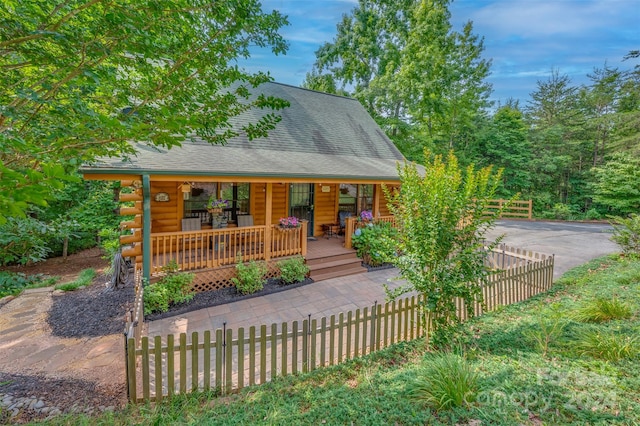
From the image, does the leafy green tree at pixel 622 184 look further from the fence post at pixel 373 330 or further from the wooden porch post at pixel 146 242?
the wooden porch post at pixel 146 242

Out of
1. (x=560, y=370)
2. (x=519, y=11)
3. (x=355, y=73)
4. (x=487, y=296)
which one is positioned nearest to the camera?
(x=560, y=370)

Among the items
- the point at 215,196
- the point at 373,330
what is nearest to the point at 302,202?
the point at 215,196

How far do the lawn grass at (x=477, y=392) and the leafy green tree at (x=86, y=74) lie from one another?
106 inches

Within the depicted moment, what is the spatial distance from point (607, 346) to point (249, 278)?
628 cm

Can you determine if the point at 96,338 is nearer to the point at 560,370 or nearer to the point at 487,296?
the point at 560,370

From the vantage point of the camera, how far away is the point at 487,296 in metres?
5.84

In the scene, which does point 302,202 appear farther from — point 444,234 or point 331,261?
point 444,234

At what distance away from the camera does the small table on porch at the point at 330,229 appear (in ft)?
36.9

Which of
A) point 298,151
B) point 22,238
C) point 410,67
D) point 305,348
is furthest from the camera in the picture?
point 410,67

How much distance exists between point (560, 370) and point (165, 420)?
4460mm

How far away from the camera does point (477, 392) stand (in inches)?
118

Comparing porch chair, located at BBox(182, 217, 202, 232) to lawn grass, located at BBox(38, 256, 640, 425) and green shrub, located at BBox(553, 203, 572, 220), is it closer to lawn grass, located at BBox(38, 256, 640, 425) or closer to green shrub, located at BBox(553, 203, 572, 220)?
lawn grass, located at BBox(38, 256, 640, 425)

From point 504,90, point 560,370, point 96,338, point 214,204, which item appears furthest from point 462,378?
point 504,90

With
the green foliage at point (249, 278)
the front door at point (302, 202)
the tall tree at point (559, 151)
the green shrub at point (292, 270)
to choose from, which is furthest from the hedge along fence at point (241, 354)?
the tall tree at point (559, 151)
